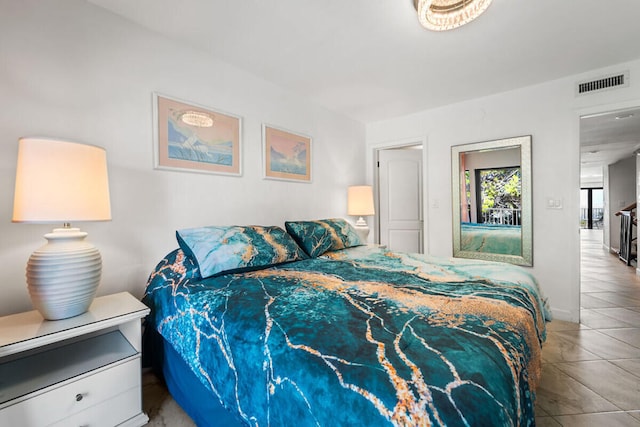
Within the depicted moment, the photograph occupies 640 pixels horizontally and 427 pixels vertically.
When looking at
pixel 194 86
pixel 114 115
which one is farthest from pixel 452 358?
pixel 194 86

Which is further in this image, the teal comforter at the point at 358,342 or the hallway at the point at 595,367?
the hallway at the point at 595,367

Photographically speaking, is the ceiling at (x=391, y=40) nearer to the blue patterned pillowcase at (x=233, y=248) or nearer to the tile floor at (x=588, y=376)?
the blue patterned pillowcase at (x=233, y=248)

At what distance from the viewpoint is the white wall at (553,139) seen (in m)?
2.64

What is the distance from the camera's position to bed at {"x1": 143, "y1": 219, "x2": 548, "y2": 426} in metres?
0.69

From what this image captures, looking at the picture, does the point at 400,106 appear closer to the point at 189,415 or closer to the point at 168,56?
the point at 168,56

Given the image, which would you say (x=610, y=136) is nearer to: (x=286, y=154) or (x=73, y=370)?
(x=286, y=154)

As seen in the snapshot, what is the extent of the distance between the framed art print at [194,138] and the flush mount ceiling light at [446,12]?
5.37ft

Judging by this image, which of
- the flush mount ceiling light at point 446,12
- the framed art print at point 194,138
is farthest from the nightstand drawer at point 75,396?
the flush mount ceiling light at point 446,12

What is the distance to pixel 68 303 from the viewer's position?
1.26 m

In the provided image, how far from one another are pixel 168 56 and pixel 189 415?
237 centimetres

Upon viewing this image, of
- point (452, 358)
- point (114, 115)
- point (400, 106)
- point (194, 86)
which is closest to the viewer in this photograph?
point (452, 358)

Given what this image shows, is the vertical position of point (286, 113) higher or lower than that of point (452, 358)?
higher

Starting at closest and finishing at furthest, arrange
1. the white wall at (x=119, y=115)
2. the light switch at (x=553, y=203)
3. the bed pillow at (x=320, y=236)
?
the white wall at (x=119, y=115) < the bed pillow at (x=320, y=236) < the light switch at (x=553, y=203)

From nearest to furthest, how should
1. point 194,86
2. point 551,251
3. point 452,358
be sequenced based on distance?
point 452,358, point 194,86, point 551,251
